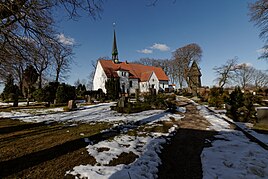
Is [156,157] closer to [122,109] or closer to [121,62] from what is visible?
[122,109]

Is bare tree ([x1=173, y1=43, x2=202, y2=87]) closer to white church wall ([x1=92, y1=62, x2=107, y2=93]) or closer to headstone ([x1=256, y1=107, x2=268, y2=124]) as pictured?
white church wall ([x1=92, y1=62, x2=107, y2=93])

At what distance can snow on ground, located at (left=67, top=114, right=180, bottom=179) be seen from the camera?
281 cm

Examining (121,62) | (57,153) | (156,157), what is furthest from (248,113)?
(121,62)

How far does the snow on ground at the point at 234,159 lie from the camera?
287 cm

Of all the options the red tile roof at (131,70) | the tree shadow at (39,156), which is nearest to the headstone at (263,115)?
the tree shadow at (39,156)

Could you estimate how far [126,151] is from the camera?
3.92 meters

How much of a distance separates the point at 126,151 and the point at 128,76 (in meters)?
33.5

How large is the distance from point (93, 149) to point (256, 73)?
220 ft

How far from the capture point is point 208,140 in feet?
16.3

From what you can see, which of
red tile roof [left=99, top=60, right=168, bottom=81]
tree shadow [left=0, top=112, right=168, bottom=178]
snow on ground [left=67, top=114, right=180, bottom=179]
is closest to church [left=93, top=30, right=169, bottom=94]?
red tile roof [left=99, top=60, right=168, bottom=81]

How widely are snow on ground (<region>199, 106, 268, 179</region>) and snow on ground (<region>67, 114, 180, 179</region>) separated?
3.76 feet

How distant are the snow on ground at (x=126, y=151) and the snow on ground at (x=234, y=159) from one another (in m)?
1.15

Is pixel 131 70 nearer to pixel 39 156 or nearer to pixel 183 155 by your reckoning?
pixel 183 155

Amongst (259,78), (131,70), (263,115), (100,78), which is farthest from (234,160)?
(259,78)
